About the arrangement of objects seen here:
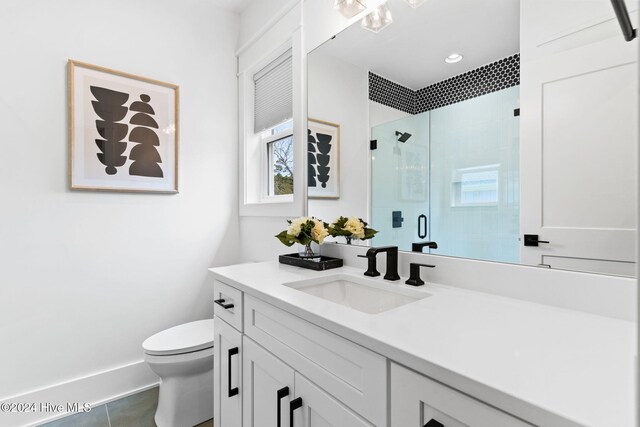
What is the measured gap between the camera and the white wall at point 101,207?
5.65 feet

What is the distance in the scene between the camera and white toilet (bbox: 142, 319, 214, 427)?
164 cm

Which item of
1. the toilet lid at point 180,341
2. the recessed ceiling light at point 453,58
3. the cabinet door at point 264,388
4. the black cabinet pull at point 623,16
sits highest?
the recessed ceiling light at point 453,58

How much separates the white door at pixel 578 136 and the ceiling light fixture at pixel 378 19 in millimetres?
603

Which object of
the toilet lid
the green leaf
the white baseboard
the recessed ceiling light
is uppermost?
the recessed ceiling light

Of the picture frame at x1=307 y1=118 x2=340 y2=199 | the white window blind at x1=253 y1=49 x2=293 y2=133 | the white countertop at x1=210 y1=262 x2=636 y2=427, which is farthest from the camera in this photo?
the white window blind at x1=253 y1=49 x2=293 y2=133

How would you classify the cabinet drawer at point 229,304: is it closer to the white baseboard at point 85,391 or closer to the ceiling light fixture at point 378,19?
the white baseboard at point 85,391

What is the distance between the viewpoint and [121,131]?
1.99m

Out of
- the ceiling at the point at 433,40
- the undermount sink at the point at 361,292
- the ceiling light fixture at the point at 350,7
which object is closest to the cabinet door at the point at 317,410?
the undermount sink at the point at 361,292

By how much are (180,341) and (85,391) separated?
737mm

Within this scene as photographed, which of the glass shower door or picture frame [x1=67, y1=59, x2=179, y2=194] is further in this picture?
picture frame [x1=67, y1=59, x2=179, y2=194]

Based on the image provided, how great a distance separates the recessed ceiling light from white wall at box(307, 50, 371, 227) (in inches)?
16.5

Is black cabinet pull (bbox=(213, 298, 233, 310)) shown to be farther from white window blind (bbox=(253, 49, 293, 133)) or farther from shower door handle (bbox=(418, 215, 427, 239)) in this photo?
white window blind (bbox=(253, 49, 293, 133))

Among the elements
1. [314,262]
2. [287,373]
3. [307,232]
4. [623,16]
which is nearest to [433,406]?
[287,373]

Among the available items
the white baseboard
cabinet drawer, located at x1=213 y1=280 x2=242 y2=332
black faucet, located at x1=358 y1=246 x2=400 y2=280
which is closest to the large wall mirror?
black faucet, located at x1=358 y1=246 x2=400 y2=280
